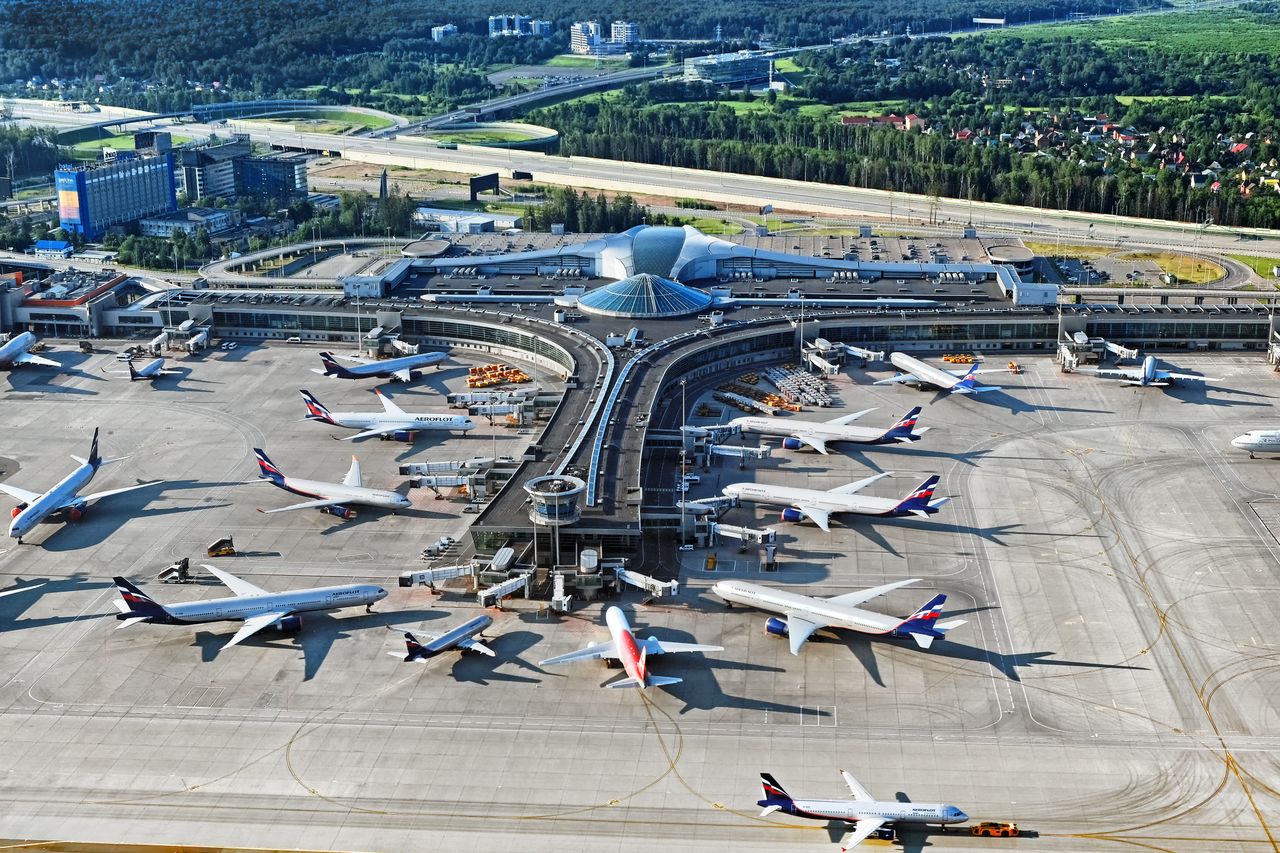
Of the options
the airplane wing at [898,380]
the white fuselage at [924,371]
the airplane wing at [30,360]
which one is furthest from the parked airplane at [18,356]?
the white fuselage at [924,371]

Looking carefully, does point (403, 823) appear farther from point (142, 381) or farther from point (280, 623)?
point (142, 381)

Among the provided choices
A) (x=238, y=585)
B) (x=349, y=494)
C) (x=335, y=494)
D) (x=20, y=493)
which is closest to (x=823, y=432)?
(x=349, y=494)

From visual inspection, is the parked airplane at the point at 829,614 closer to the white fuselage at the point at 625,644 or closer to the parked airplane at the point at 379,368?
the white fuselage at the point at 625,644

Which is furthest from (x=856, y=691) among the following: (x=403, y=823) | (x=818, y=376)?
(x=818, y=376)

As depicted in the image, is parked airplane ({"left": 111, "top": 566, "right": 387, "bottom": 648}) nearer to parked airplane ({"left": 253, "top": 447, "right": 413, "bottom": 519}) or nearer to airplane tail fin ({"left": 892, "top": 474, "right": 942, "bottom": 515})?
parked airplane ({"left": 253, "top": 447, "right": 413, "bottom": 519})

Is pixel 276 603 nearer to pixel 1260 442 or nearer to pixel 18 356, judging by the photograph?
pixel 18 356

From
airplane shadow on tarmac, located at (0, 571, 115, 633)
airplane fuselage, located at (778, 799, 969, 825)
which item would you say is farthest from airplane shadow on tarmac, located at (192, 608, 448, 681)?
airplane fuselage, located at (778, 799, 969, 825)
